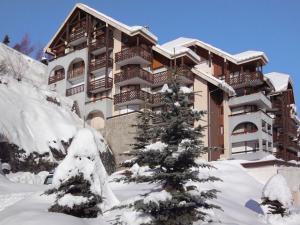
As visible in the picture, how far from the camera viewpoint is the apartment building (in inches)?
1631

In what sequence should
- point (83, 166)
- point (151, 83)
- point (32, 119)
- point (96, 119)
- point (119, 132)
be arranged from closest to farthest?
point (83, 166)
point (32, 119)
point (119, 132)
point (151, 83)
point (96, 119)

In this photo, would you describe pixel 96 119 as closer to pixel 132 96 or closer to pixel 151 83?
pixel 132 96

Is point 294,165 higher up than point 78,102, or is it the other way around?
point 78,102

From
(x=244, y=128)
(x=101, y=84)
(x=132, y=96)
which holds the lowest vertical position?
(x=244, y=128)

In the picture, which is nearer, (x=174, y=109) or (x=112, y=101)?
(x=174, y=109)

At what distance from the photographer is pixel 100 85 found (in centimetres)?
4506

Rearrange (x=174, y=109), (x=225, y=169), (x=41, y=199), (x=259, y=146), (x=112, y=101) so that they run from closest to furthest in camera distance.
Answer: (x=174, y=109) → (x=41, y=199) → (x=225, y=169) → (x=259, y=146) → (x=112, y=101)

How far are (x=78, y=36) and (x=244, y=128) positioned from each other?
65.2 ft

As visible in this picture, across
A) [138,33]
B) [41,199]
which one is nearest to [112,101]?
[138,33]

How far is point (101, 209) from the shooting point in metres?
13.5

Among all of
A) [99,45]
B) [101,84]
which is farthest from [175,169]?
[99,45]

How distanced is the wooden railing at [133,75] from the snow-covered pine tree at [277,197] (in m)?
22.5

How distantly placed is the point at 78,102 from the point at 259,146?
18.2 metres

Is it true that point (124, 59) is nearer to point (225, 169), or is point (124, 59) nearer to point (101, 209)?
point (225, 169)
